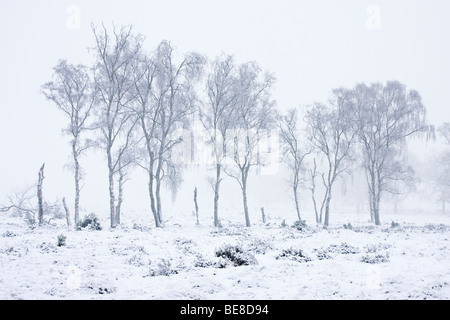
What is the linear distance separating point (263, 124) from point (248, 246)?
17.0 metres

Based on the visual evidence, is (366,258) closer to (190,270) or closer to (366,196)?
(190,270)

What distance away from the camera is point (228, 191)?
99500 millimetres

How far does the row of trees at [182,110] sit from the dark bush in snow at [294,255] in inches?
570

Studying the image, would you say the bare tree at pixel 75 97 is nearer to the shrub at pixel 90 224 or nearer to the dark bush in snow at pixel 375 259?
the shrub at pixel 90 224

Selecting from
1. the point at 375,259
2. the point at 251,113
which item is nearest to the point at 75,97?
the point at 251,113

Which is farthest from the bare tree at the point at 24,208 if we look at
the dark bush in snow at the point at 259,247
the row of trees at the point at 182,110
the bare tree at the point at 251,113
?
the dark bush in snow at the point at 259,247

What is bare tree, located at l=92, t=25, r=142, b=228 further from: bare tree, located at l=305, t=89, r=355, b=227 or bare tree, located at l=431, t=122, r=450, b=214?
bare tree, located at l=431, t=122, r=450, b=214

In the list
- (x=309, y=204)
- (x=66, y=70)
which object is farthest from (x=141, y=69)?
(x=309, y=204)

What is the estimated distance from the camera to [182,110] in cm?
2700

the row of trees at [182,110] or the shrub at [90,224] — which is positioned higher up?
the row of trees at [182,110]

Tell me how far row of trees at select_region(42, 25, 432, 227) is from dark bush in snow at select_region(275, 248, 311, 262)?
47.5ft

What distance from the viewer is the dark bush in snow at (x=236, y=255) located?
11000 mm

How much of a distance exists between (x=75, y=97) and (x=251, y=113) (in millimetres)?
15623

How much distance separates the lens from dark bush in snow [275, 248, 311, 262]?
460 inches
